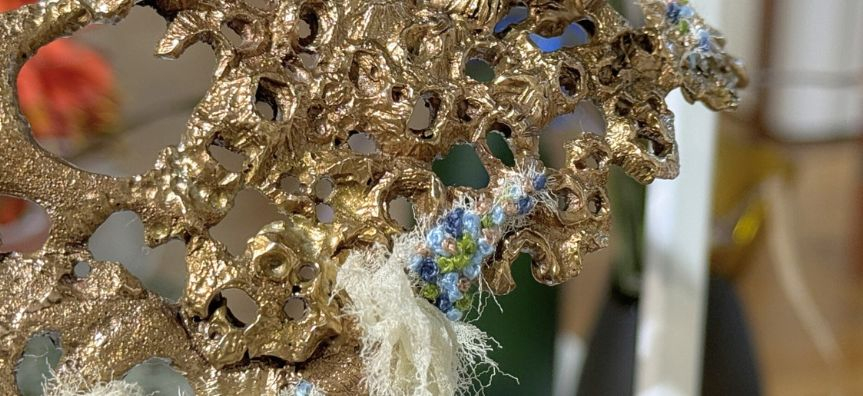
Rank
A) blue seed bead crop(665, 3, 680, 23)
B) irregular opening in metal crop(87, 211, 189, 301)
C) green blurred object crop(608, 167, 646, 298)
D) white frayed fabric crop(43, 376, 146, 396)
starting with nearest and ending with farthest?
white frayed fabric crop(43, 376, 146, 396)
blue seed bead crop(665, 3, 680, 23)
irregular opening in metal crop(87, 211, 189, 301)
green blurred object crop(608, 167, 646, 298)

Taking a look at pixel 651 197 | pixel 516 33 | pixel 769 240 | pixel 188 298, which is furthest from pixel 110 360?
pixel 769 240

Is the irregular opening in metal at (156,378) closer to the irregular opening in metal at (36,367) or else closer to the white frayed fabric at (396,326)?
the irregular opening in metal at (36,367)

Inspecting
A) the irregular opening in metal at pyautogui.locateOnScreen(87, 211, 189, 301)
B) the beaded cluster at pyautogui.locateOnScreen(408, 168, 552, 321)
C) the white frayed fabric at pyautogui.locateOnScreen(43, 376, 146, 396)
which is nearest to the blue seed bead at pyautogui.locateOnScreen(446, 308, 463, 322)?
the beaded cluster at pyautogui.locateOnScreen(408, 168, 552, 321)

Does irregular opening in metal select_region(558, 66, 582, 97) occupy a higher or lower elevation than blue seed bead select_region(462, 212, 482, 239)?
higher

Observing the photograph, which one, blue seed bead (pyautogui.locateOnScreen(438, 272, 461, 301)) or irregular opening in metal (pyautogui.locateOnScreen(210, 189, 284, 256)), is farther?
irregular opening in metal (pyautogui.locateOnScreen(210, 189, 284, 256))

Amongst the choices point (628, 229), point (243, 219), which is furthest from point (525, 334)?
point (243, 219)

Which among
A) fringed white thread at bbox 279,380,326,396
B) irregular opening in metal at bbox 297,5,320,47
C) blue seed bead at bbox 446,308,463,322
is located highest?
irregular opening in metal at bbox 297,5,320,47

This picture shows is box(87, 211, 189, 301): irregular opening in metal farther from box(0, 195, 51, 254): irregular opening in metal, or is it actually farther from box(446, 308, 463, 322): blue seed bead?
box(446, 308, 463, 322): blue seed bead

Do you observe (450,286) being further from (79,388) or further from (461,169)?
(461,169)
